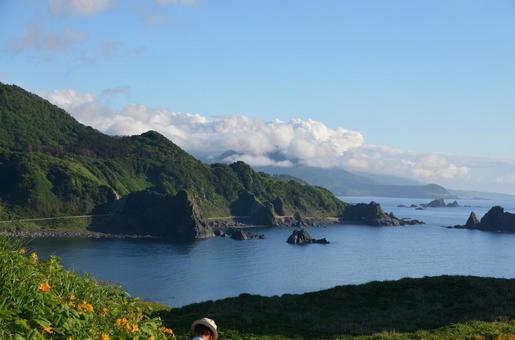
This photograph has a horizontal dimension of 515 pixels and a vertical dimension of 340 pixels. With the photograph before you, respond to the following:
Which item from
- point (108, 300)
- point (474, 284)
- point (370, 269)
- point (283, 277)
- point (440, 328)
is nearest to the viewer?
point (108, 300)

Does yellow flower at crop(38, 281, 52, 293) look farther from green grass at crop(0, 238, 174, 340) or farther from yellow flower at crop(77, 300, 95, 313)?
yellow flower at crop(77, 300, 95, 313)

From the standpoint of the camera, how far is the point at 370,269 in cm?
18100

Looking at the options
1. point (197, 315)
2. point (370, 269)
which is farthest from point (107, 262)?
point (197, 315)

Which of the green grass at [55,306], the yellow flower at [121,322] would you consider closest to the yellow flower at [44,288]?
the green grass at [55,306]

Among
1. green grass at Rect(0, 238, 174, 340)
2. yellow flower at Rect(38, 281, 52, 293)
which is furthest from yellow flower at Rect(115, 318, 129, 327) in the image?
yellow flower at Rect(38, 281, 52, 293)

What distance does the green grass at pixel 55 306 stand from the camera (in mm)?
9584

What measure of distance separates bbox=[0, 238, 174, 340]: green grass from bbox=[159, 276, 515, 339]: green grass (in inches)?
538

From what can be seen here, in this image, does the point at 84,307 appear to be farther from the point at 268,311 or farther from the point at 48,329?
the point at 268,311

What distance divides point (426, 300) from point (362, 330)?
33.6ft

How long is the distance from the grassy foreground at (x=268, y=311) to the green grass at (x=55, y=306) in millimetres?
20

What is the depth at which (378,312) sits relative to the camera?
31.7 metres

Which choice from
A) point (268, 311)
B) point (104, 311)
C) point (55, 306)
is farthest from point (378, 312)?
point (55, 306)

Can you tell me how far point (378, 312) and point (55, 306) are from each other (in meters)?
24.6

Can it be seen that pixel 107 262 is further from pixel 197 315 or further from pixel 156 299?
pixel 197 315
